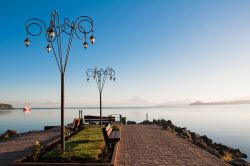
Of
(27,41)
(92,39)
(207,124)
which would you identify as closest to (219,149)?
(92,39)

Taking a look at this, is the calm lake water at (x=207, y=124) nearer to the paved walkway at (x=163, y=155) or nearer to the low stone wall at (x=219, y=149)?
the low stone wall at (x=219, y=149)

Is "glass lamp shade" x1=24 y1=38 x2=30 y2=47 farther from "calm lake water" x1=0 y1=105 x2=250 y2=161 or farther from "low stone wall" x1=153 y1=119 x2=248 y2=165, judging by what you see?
"calm lake water" x1=0 y1=105 x2=250 y2=161

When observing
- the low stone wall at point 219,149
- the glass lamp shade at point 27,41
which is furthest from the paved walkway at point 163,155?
the glass lamp shade at point 27,41

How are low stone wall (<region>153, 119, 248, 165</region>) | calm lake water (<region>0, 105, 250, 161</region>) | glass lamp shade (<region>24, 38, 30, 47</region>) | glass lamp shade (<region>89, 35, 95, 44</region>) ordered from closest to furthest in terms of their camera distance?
glass lamp shade (<region>24, 38, 30, 47</region>), glass lamp shade (<region>89, 35, 95, 44</region>), low stone wall (<region>153, 119, 248, 165</region>), calm lake water (<region>0, 105, 250, 161</region>)

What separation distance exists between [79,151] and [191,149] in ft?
17.7

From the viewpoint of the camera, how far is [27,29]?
490 inches

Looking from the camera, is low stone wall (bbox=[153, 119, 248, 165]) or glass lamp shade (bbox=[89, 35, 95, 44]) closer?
glass lamp shade (bbox=[89, 35, 95, 44])

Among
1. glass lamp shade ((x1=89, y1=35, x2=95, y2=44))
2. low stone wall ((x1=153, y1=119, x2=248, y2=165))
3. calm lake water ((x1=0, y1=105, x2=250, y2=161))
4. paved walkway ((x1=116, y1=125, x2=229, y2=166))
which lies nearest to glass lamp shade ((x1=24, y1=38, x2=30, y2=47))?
glass lamp shade ((x1=89, y1=35, x2=95, y2=44))

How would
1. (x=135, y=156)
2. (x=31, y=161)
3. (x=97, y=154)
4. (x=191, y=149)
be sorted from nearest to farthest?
(x=31, y=161), (x=97, y=154), (x=135, y=156), (x=191, y=149)

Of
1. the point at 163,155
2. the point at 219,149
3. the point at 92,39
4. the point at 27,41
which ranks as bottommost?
the point at 219,149

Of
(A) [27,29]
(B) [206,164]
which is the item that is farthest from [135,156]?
(A) [27,29]

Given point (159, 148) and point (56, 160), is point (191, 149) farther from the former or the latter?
point (56, 160)

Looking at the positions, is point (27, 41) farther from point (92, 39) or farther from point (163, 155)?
point (163, 155)

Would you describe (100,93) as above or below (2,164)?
Answer: above
